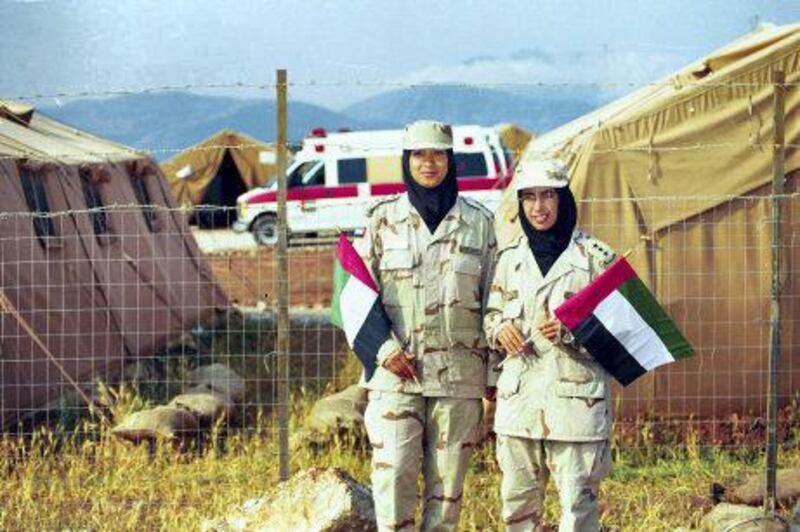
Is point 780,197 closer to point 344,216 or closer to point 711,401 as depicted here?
point 711,401

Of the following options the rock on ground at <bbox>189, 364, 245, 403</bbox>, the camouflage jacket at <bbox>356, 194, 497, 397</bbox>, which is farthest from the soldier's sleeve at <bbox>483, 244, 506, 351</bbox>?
the rock on ground at <bbox>189, 364, 245, 403</bbox>

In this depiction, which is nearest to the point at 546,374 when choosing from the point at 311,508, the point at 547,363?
the point at 547,363

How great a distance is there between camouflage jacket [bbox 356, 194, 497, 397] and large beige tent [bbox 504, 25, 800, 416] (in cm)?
414

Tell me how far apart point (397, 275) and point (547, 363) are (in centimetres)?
70

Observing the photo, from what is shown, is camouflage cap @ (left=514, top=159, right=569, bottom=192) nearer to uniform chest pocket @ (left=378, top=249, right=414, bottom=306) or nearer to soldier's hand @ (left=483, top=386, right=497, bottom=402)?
uniform chest pocket @ (left=378, top=249, right=414, bottom=306)

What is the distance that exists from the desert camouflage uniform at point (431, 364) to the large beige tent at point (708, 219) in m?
4.17

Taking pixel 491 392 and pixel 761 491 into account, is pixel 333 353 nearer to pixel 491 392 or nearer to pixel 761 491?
pixel 761 491

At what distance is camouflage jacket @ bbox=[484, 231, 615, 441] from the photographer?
584 cm

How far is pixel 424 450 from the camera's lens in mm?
6211

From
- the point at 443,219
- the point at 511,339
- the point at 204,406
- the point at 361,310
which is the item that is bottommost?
the point at 204,406

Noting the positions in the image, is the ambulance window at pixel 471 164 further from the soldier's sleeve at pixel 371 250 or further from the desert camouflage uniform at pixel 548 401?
the desert camouflage uniform at pixel 548 401

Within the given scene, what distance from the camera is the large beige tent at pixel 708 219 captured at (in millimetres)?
10312

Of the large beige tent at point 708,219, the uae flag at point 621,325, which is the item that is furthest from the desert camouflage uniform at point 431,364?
the large beige tent at point 708,219

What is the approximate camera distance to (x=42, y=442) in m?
9.66
